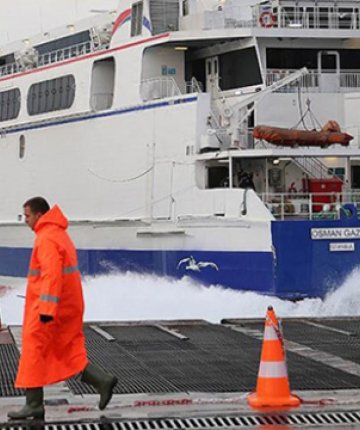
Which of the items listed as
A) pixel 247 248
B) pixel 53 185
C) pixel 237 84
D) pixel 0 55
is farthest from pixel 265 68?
pixel 0 55

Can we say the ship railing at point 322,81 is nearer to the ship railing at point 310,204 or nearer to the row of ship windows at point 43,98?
the ship railing at point 310,204

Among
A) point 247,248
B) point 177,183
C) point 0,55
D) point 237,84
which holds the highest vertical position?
point 0,55

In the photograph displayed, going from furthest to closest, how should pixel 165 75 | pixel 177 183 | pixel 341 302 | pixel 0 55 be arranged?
pixel 0 55
pixel 165 75
pixel 177 183
pixel 341 302

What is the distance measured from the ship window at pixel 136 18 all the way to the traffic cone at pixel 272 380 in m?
16.5

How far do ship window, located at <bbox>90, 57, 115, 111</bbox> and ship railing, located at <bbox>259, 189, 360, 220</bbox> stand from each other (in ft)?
18.8

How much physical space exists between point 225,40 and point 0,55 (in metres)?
13.6

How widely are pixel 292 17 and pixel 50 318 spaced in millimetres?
17098

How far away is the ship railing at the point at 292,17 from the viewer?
75.4ft

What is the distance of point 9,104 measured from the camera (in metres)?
29.3

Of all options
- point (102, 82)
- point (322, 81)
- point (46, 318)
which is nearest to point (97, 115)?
point (102, 82)

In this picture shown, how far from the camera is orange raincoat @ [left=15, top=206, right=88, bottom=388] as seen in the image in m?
7.34

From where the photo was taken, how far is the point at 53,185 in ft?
87.1

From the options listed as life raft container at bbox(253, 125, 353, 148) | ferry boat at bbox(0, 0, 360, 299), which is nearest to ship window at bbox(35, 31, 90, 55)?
ferry boat at bbox(0, 0, 360, 299)

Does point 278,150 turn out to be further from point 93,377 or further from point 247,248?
point 93,377
